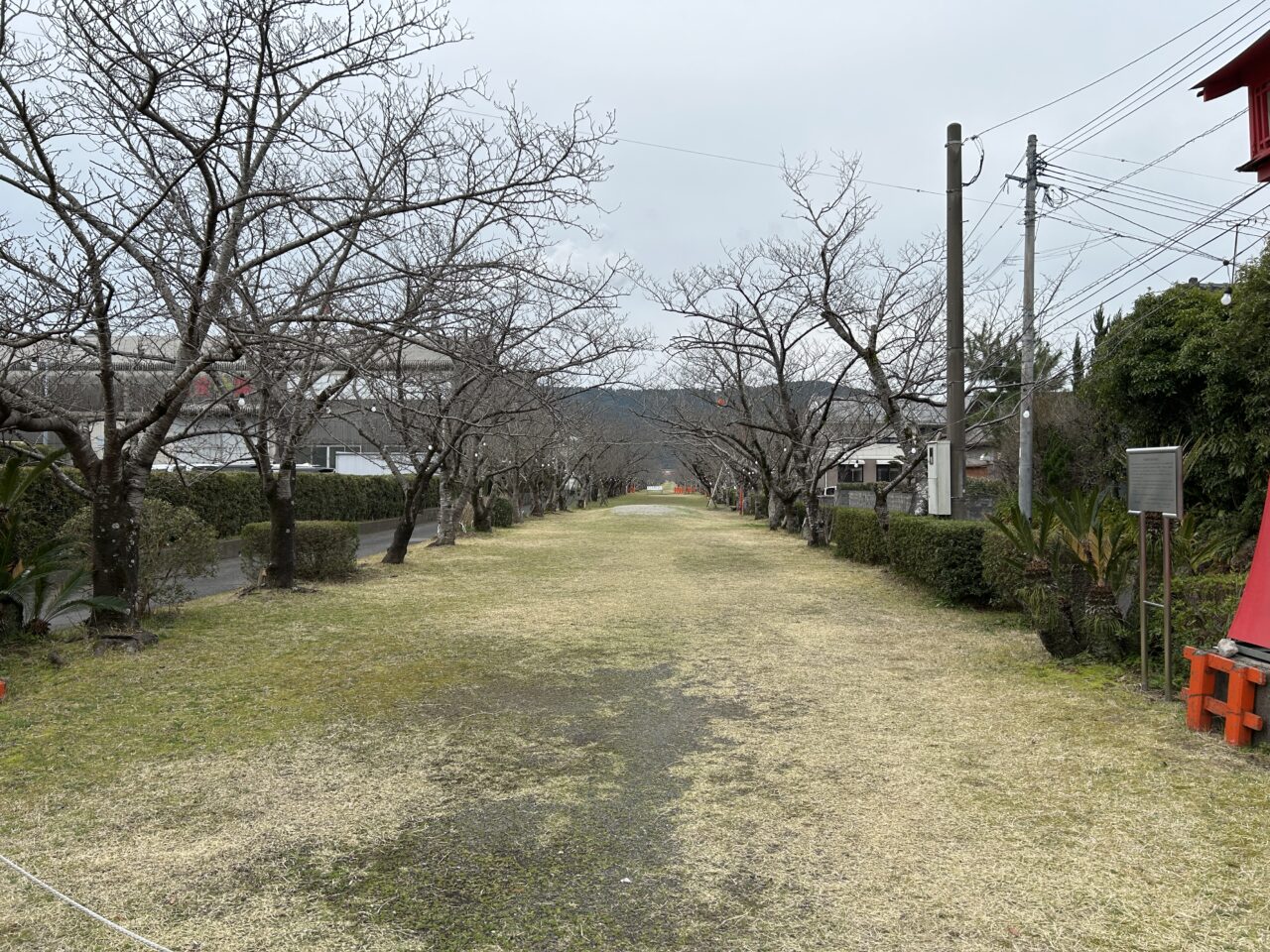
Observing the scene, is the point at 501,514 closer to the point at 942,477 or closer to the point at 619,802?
the point at 942,477

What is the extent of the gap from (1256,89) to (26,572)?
9327 millimetres

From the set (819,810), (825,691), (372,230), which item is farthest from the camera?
(372,230)

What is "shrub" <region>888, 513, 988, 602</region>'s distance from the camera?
32.7 ft

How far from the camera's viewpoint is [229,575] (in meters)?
14.6

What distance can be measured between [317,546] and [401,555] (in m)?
2.98

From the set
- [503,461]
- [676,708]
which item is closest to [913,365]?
[676,708]

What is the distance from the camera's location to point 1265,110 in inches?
209

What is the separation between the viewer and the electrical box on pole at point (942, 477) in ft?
35.0

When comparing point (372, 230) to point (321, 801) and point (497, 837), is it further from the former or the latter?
point (497, 837)

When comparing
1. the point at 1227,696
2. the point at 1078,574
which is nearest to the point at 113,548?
the point at 1078,574

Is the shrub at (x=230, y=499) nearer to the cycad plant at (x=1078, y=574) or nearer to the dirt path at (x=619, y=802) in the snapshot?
the dirt path at (x=619, y=802)

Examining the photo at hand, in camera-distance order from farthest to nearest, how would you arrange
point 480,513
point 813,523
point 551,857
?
point 480,513
point 813,523
point 551,857

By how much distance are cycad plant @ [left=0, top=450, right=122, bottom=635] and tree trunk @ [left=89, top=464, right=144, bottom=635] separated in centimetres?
17

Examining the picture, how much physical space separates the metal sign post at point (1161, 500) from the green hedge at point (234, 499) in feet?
27.4
